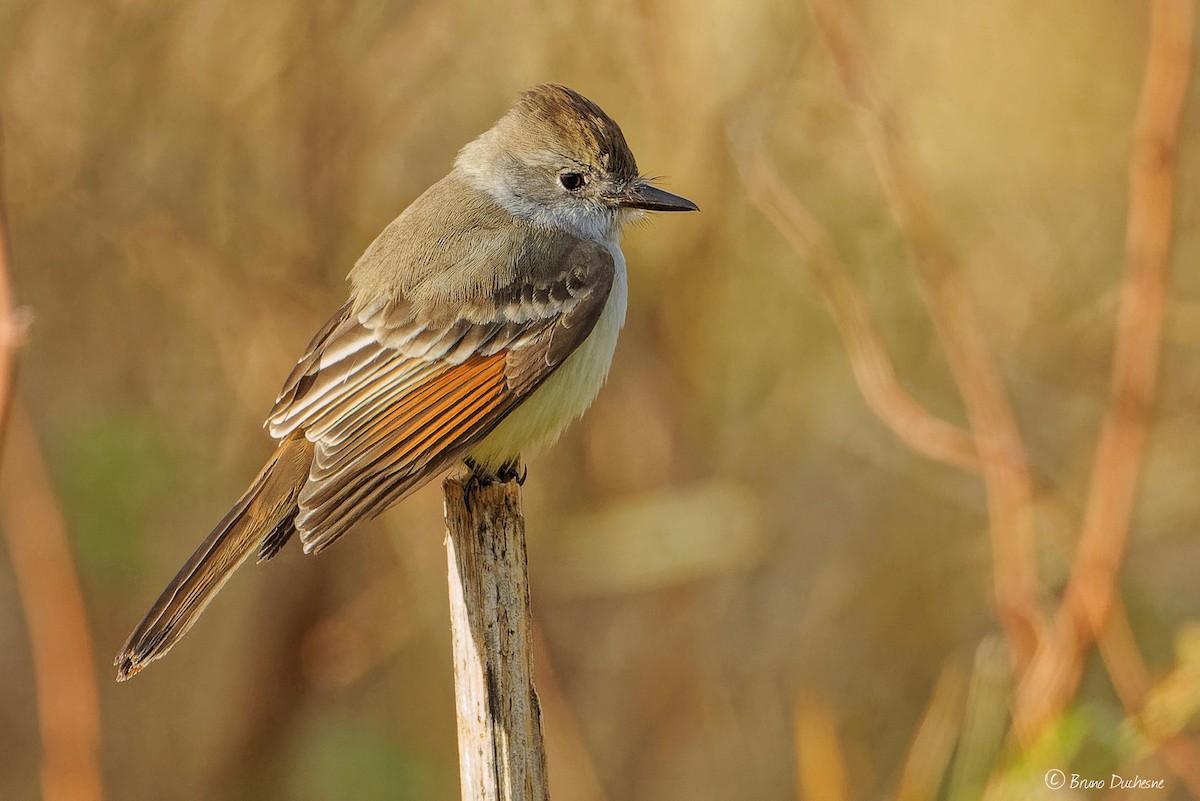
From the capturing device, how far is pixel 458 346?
11.9 feet

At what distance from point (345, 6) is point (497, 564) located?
2.86 m

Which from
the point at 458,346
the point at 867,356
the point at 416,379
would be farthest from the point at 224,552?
the point at 867,356

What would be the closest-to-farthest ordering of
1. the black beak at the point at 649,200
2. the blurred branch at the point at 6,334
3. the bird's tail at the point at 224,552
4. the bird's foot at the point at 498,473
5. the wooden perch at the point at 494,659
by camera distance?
1. the blurred branch at the point at 6,334
2. the wooden perch at the point at 494,659
3. the bird's tail at the point at 224,552
4. the bird's foot at the point at 498,473
5. the black beak at the point at 649,200

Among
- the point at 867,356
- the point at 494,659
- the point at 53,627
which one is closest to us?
the point at 494,659

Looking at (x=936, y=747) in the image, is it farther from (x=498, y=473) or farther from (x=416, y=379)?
(x=416, y=379)

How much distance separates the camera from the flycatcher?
3.19 meters

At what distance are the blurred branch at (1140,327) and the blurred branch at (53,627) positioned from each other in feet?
9.33

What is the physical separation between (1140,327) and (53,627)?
3381mm

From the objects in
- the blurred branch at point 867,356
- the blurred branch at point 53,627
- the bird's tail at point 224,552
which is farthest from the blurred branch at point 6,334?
the blurred branch at point 867,356

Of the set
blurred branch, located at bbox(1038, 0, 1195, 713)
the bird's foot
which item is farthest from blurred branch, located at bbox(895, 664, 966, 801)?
the bird's foot

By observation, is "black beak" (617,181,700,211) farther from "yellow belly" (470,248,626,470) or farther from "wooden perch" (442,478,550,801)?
"wooden perch" (442,478,550,801)

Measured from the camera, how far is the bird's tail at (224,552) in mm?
3096
